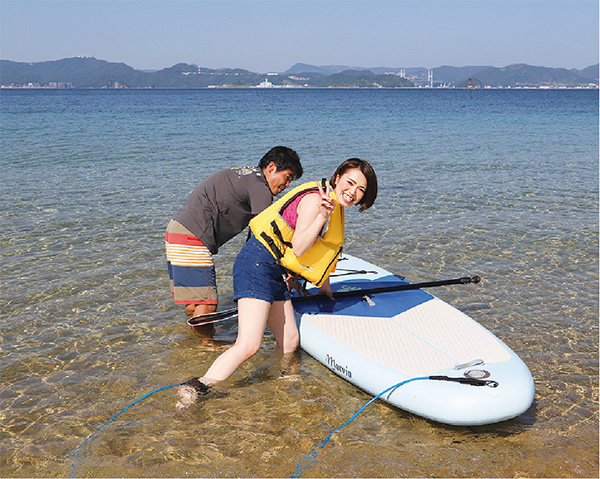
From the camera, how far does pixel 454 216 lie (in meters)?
9.71

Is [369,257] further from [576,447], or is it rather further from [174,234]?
[576,447]

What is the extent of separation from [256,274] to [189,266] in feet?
3.42

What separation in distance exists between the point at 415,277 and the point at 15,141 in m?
18.8

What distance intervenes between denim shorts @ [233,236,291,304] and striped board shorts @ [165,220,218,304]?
0.75m

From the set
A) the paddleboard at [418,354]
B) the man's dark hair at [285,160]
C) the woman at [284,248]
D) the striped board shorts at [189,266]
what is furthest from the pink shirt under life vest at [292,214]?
the paddleboard at [418,354]

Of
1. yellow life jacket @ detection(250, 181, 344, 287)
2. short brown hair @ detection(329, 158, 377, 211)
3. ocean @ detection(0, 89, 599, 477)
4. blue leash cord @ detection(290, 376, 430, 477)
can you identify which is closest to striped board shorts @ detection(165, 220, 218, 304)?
ocean @ detection(0, 89, 599, 477)

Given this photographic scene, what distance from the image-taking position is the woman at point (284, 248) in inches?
146

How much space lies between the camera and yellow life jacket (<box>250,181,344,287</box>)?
3.94 meters

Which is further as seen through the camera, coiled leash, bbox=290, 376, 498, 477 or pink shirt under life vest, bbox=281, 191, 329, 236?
pink shirt under life vest, bbox=281, 191, 329, 236

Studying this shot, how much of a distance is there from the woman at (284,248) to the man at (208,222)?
1.99ft

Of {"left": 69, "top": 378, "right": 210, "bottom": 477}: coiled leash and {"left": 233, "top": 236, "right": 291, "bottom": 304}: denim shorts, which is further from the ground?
{"left": 233, "top": 236, "right": 291, "bottom": 304}: denim shorts

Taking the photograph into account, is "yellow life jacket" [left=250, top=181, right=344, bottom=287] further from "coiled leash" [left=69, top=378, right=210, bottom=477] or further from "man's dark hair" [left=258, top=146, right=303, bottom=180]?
"coiled leash" [left=69, top=378, right=210, bottom=477]

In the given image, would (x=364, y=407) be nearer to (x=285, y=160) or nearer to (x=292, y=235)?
(x=292, y=235)

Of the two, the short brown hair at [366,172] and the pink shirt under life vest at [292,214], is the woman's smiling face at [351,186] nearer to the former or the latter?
the short brown hair at [366,172]
